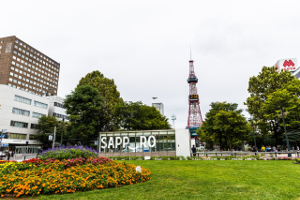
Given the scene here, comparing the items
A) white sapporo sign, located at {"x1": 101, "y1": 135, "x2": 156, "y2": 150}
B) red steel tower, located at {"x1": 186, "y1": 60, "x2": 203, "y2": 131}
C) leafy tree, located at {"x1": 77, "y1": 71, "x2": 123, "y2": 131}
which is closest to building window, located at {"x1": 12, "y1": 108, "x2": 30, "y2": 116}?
leafy tree, located at {"x1": 77, "y1": 71, "x2": 123, "y2": 131}

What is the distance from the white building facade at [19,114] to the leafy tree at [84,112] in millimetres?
17044

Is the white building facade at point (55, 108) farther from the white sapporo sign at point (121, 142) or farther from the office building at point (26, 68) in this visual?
the white sapporo sign at point (121, 142)

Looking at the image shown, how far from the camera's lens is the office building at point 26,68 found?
67.8m

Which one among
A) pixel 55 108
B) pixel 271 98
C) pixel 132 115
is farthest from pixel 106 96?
pixel 55 108

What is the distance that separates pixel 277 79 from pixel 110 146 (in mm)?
34559

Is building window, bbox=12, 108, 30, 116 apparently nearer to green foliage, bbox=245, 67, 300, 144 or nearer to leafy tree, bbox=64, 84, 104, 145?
leafy tree, bbox=64, 84, 104, 145

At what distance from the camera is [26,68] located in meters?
74.6

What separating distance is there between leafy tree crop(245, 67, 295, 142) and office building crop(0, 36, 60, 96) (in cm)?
6951

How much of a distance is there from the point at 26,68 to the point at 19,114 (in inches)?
1374

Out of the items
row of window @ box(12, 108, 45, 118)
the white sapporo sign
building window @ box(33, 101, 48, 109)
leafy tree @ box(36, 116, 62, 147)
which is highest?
building window @ box(33, 101, 48, 109)

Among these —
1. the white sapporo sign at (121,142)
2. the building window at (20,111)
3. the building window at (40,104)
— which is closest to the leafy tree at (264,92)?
the white sapporo sign at (121,142)

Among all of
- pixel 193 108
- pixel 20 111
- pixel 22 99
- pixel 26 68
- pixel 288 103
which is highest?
pixel 26 68

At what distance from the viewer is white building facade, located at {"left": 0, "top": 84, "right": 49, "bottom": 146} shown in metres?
43.8

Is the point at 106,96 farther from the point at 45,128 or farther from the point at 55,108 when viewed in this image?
the point at 55,108
